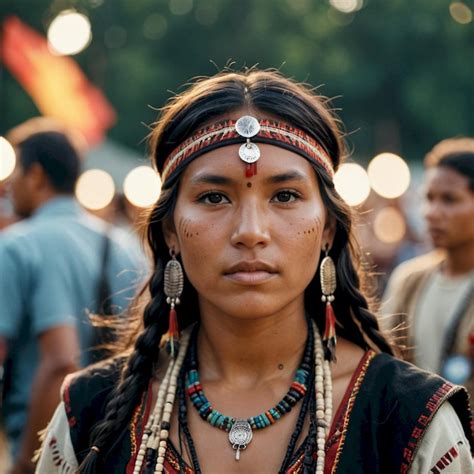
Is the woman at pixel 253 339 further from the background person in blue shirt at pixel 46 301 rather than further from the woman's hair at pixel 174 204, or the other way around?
the background person in blue shirt at pixel 46 301

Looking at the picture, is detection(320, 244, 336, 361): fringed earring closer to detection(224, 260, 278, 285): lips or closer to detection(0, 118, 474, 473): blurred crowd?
detection(224, 260, 278, 285): lips

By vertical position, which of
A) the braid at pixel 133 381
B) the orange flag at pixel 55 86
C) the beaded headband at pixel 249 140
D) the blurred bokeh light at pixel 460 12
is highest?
the blurred bokeh light at pixel 460 12

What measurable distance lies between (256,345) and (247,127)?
0.66 metres

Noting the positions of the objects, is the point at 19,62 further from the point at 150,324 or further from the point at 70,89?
the point at 150,324

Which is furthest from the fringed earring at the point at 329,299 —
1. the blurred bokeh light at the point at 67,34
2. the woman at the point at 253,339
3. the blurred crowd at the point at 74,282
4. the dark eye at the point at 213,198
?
the blurred bokeh light at the point at 67,34

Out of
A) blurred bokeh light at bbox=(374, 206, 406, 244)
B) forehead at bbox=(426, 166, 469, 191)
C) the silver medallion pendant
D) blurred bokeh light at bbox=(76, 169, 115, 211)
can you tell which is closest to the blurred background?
blurred bokeh light at bbox=(76, 169, 115, 211)

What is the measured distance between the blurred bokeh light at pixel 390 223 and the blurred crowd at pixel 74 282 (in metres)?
7.35

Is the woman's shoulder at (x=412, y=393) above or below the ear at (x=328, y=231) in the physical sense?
below

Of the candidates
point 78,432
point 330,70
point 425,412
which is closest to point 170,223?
point 78,432

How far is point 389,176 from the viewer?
60.1 feet

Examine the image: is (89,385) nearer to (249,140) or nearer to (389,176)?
(249,140)

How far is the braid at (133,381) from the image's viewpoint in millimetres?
3115

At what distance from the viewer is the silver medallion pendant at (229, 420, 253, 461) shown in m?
3.02

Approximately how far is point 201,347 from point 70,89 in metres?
13.6
